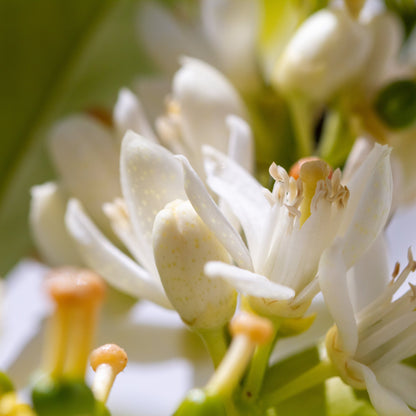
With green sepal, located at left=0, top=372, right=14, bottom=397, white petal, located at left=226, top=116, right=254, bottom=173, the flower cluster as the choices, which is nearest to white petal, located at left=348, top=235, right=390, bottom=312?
the flower cluster

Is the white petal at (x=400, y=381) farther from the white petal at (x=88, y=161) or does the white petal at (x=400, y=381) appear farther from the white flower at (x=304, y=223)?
the white petal at (x=88, y=161)

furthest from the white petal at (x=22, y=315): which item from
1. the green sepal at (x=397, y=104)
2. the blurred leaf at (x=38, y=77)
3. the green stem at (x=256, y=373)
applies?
the green sepal at (x=397, y=104)

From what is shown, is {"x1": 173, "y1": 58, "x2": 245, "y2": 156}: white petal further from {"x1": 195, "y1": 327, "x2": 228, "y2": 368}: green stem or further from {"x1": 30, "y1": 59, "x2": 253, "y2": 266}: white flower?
{"x1": 195, "y1": 327, "x2": 228, "y2": 368}: green stem

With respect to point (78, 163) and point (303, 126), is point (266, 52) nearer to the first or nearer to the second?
point (303, 126)

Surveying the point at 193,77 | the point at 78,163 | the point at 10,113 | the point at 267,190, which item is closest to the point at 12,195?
the point at 10,113

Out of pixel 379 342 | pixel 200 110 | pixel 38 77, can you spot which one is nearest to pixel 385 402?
pixel 379 342
